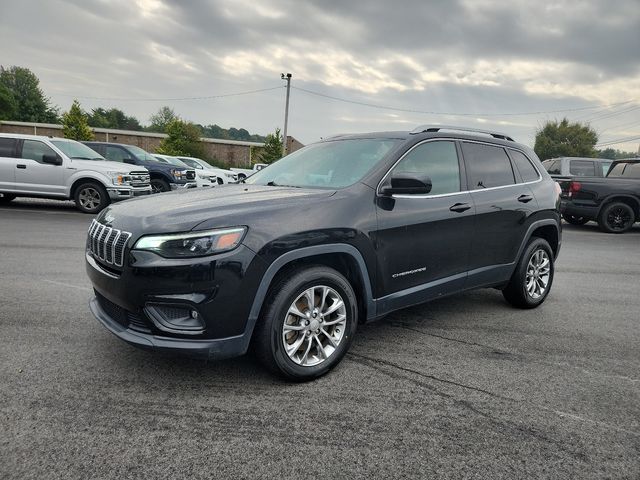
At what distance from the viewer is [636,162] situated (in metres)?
12.2

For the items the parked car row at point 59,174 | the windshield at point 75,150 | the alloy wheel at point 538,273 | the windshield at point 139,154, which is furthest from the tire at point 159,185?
the alloy wheel at point 538,273

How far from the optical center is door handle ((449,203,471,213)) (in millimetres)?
3893

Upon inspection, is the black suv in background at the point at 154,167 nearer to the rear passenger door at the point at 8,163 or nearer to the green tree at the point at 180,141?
the rear passenger door at the point at 8,163

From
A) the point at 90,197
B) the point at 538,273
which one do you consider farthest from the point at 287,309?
the point at 90,197

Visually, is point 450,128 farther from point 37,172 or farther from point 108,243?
point 37,172

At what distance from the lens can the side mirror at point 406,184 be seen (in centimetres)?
325

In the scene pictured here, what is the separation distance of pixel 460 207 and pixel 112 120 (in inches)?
4683

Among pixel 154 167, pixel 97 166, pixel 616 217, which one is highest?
pixel 154 167

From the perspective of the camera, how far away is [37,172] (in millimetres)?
11398

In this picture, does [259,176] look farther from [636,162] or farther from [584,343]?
[636,162]

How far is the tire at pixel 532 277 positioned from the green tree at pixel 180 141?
40.3 meters

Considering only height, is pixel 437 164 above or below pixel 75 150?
below

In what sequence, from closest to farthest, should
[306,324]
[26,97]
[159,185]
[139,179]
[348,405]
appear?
[348,405]
[306,324]
[139,179]
[159,185]
[26,97]

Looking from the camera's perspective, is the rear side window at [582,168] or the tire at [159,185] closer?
the rear side window at [582,168]
